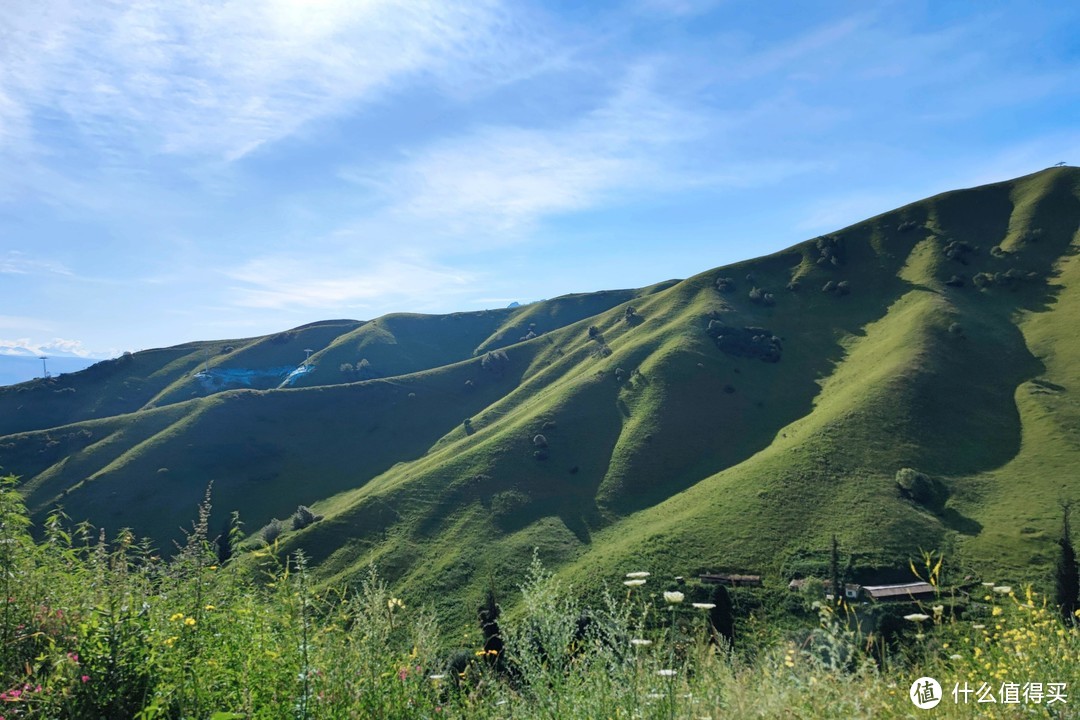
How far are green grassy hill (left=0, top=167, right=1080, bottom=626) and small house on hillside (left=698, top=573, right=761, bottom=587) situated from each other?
5.97ft

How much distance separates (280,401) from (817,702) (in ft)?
475

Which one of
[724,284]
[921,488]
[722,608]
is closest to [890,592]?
[722,608]

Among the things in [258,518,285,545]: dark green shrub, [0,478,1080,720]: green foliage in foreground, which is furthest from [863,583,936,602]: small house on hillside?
[258,518,285,545]: dark green shrub

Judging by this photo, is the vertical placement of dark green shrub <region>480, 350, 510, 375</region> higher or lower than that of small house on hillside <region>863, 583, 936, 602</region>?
higher

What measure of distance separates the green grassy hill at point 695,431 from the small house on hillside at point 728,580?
182 centimetres

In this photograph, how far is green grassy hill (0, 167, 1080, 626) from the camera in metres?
62.5

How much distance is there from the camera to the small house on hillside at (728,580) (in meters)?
51.8

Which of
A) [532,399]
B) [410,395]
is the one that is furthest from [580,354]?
[410,395]

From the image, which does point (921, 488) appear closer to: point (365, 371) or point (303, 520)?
point (303, 520)

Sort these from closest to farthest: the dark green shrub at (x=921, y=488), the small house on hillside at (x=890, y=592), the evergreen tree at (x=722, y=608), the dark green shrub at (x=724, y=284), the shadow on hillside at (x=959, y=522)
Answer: the evergreen tree at (x=722, y=608), the small house on hillside at (x=890, y=592), the shadow on hillside at (x=959, y=522), the dark green shrub at (x=921, y=488), the dark green shrub at (x=724, y=284)

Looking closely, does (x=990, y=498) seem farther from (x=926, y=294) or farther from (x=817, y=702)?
(x=817, y=702)

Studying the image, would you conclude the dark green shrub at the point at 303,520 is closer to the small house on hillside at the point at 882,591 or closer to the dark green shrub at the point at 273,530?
the dark green shrub at the point at 273,530

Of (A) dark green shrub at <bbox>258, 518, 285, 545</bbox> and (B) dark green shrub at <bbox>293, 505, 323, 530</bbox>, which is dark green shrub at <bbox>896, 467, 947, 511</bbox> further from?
(A) dark green shrub at <bbox>258, 518, 285, 545</bbox>

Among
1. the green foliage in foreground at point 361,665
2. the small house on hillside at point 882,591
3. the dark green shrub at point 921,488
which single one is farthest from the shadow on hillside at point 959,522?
the green foliage in foreground at point 361,665
